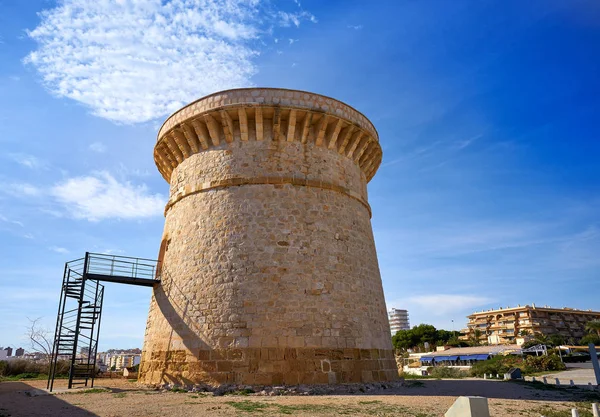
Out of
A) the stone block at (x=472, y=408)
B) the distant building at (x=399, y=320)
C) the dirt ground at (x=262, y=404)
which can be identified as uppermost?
the distant building at (x=399, y=320)

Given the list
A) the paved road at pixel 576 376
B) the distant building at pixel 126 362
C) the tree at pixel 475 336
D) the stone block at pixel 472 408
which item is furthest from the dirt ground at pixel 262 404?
the tree at pixel 475 336

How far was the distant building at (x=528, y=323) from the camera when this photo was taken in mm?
61500

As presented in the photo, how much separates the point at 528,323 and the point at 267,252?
65.6m

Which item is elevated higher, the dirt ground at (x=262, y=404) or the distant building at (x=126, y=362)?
the dirt ground at (x=262, y=404)

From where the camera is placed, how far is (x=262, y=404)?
7.22m

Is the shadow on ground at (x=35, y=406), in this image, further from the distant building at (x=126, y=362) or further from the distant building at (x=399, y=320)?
the distant building at (x=399, y=320)

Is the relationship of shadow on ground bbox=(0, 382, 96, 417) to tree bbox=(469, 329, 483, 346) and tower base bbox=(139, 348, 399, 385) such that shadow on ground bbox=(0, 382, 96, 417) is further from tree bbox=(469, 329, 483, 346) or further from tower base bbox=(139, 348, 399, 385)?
tree bbox=(469, 329, 483, 346)

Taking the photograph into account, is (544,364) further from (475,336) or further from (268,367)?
(475,336)

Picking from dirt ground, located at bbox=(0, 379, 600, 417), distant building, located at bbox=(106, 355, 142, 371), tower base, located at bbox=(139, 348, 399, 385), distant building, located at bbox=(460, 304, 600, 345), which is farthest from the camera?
distant building, located at bbox=(460, 304, 600, 345)

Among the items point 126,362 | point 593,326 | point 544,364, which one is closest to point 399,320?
point 593,326

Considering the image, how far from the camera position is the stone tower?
31.9 feet

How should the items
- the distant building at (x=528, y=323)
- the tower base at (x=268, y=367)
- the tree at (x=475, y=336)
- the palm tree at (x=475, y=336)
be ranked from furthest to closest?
the distant building at (x=528, y=323)
the palm tree at (x=475, y=336)
the tree at (x=475, y=336)
the tower base at (x=268, y=367)

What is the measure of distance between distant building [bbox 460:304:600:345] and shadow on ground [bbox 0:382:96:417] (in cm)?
6225

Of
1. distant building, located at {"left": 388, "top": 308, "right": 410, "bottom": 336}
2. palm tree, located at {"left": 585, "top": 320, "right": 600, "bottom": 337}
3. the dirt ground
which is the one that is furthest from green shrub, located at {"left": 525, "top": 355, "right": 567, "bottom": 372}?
distant building, located at {"left": 388, "top": 308, "right": 410, "bottom": 336}
